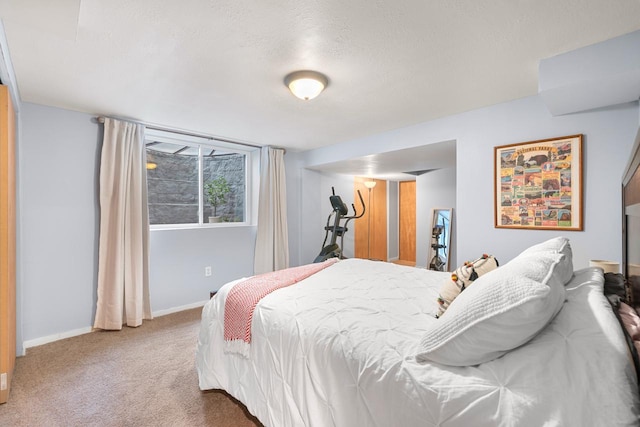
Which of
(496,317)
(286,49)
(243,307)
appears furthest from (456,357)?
(286,49)

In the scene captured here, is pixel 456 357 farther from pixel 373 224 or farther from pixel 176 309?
pixel 373 224

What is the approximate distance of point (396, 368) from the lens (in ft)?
3.38

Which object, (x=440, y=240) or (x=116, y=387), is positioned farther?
(x=440, y=240)

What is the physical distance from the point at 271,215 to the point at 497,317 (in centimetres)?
376

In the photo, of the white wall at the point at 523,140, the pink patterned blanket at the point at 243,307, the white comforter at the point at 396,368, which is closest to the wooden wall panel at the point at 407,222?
the white wall at the point at 523,140

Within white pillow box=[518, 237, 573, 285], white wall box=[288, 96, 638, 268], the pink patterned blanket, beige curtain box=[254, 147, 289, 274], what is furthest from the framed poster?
beige curtain box=[254, 147, 289, 274]

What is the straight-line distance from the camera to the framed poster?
236 centimetres

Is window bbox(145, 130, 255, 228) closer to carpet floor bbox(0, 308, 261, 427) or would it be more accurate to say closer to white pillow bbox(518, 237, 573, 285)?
carpet floor bbox(0, 308, 261, 427)

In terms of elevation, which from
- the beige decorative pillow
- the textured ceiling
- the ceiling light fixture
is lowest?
the beige decorative pillow

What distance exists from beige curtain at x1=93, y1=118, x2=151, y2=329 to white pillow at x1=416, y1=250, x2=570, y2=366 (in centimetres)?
321

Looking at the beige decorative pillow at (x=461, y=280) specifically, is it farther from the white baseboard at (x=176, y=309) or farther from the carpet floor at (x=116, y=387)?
the white baseboard at (x=176, y=309)

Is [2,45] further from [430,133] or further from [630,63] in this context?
[630,63]

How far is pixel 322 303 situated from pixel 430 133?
2.48 m

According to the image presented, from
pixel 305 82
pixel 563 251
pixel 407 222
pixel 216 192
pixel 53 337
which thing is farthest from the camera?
pixel 407 222
